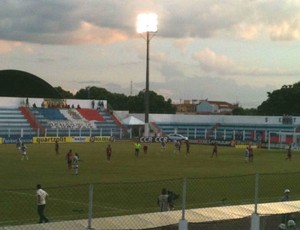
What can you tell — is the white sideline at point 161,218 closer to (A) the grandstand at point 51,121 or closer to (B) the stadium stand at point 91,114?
(A) the grandstand at point 51,121

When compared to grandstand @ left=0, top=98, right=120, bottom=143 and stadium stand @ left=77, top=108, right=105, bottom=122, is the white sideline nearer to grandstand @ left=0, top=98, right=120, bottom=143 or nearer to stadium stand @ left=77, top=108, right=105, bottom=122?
grandstand @ left=0, top=98, right=120, bottom=143

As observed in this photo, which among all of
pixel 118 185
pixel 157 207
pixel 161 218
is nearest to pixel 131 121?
pixel 118 185

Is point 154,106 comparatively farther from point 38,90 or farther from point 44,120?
point 44,120

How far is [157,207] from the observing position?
20156 mm

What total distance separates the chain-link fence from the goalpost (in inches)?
1516

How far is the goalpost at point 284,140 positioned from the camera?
70062mm

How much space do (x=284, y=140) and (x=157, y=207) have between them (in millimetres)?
59776

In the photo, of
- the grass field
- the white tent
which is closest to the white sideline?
the grass field

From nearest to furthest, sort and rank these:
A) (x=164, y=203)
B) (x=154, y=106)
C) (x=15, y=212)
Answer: (x=164, y=203)
(x=15, y=212)
(x=154, y=106)

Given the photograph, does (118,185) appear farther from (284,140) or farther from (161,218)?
(284,140)

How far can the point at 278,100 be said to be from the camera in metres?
122

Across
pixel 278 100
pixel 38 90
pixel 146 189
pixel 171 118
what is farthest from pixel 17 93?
pixel 146 189

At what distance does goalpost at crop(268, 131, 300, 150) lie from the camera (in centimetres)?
7006

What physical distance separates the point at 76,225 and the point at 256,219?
11.8 feet
